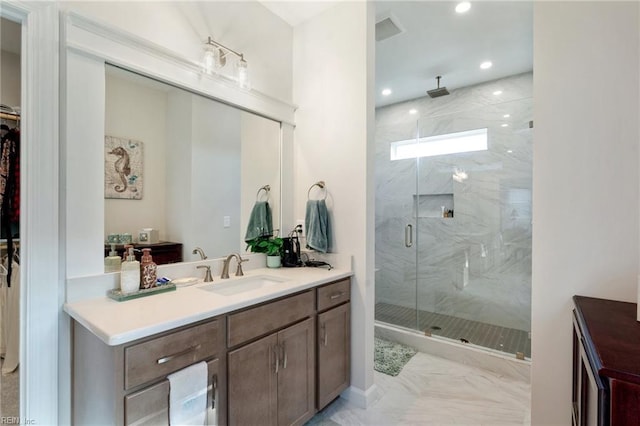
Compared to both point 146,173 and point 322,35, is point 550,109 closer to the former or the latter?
point 322,35

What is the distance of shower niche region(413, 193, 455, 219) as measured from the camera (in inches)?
146

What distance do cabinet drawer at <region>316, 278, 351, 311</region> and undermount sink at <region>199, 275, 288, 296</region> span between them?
254 millimetres

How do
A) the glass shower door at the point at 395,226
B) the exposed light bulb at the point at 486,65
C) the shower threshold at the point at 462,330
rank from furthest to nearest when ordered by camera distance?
the glass shower door at the point at 395,226 < the exposed light bulb at the point at 486,65 < the shower threshold at the point at 462,330

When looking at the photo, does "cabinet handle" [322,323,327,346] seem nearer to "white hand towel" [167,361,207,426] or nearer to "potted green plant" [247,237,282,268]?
"potted green plant" [247,237,282,268]

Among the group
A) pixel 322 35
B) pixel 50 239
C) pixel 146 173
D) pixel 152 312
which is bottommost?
pixel 152 312

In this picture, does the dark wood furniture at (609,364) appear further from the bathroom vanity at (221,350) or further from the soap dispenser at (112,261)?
the soap dispenser at (112,261)

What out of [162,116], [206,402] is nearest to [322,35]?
[162,116]

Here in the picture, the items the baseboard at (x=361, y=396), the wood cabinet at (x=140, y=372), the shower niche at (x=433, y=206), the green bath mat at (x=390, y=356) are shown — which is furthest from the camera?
the shower niche at (x=433, y=206)

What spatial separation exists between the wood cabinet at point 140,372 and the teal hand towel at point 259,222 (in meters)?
0.99

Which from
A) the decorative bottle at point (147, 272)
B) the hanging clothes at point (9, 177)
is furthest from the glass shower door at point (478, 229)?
the hanging clothes at point (9, 177)

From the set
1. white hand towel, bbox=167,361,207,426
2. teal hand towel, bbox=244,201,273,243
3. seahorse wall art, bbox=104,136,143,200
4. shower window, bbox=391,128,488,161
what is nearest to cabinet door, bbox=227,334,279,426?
white hand towel, bbox=167,361,207,426

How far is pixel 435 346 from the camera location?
9.01ft

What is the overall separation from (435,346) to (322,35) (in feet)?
9.47

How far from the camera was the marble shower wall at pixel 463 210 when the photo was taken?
3.25 meters
